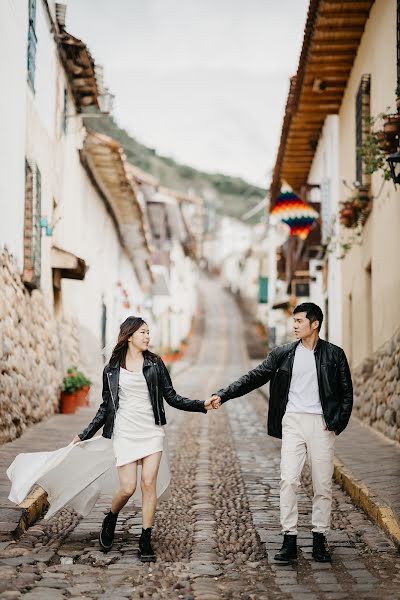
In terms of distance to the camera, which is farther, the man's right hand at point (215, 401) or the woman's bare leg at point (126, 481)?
the man's right hand at point (215, 401)

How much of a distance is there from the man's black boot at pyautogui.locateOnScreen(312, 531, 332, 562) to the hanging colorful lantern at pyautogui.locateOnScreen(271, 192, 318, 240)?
41.3 feet

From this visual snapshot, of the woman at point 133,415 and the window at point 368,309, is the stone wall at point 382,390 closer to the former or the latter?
the window at point 368,309

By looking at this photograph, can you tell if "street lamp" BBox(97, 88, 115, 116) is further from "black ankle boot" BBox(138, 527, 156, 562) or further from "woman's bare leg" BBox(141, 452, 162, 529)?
"black ankle boot" BBox(138, 527, 156, 562)

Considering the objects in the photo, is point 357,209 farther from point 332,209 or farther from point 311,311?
point 311,311

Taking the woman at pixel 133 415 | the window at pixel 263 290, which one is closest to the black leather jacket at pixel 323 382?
the woman at pixel 133 415

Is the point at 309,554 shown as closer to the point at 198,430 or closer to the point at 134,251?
the point at 198,430

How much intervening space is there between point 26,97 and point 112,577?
27.7 feet

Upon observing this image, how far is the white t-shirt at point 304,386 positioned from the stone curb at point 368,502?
118 centimetres

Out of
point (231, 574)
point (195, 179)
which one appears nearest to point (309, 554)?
point (231, 574)

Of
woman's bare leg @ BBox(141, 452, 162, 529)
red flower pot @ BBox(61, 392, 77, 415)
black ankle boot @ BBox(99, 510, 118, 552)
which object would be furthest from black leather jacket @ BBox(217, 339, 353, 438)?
red flower pot @ BBox(61, 392, 77, 415)

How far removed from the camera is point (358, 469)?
9.23 meters

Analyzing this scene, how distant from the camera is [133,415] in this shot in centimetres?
621

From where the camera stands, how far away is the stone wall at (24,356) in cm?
1087

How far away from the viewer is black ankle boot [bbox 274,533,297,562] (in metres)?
5.87
